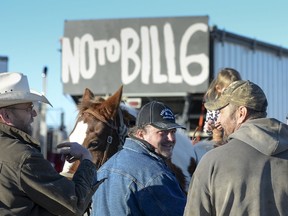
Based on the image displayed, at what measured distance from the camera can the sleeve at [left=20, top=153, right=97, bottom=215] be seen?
331cm

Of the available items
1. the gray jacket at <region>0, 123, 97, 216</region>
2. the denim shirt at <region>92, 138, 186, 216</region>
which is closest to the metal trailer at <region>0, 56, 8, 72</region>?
the denim shirt at <region>92, 138, 186, 216</region>

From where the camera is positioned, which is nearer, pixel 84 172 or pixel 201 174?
pixel 201 174

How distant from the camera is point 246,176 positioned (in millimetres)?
3195

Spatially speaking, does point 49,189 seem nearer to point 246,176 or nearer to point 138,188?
point 138,188

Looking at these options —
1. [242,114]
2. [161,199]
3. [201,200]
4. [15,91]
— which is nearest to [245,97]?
[242,114]

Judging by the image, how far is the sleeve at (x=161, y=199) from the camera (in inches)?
149

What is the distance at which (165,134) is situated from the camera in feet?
14.1

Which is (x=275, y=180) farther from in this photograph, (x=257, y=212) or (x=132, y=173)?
(x=132, y=173)

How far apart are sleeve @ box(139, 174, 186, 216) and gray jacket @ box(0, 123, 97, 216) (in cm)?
49

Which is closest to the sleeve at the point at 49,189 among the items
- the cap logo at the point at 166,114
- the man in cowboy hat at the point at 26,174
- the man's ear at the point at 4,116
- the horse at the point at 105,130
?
the man in cowboy hat at the point at 26,174

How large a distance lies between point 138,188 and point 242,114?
0.83 metres

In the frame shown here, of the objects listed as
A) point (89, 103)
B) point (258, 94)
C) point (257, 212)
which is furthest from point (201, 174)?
point (89, 103)

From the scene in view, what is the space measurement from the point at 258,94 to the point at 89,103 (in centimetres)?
317

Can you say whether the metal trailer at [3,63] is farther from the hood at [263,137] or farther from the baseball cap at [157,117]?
the hood at [263,137]
